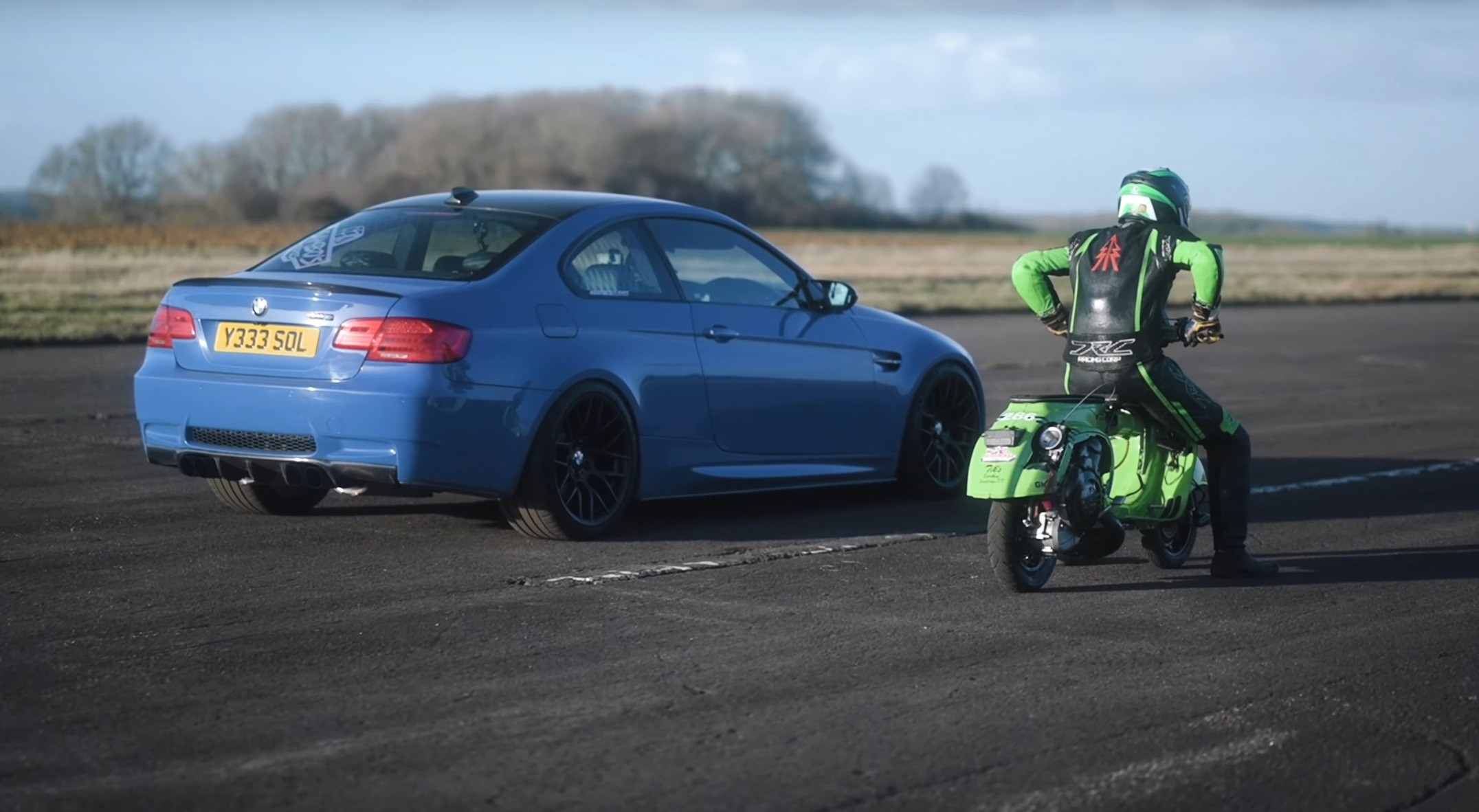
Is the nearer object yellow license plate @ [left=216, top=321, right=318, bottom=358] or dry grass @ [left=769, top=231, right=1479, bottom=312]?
yellow license plate @ [left=216, top=321, right=318, bottom=358]

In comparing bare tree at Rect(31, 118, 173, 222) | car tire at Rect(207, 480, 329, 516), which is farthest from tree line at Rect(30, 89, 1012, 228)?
car tire at Rect(207, 480, 329, 516)

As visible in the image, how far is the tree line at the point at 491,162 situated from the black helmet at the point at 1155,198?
233 ft

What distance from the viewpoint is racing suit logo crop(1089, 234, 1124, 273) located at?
7156 mm

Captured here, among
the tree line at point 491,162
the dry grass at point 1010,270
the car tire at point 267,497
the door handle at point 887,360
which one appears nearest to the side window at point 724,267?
the door handle at point 887,360

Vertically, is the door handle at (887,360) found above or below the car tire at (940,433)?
above

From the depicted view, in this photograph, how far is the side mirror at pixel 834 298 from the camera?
934cm

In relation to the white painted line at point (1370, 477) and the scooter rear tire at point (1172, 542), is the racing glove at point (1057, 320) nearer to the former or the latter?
the scooter rear tire at point (1172, 542)

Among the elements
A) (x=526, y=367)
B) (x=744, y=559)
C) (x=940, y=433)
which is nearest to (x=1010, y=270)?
(x=940, y=433)

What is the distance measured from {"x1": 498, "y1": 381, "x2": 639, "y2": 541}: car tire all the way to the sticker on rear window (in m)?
1.34

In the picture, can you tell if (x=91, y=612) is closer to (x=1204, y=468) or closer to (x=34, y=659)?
(x=34, y=659)

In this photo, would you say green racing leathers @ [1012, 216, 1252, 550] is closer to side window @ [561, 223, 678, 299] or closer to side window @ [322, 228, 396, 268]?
side window @ [561, 223, 678, 299]

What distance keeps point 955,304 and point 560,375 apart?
24506 mm

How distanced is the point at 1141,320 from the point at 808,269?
48220 mm

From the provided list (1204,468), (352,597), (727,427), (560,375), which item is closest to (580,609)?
(352,597)
